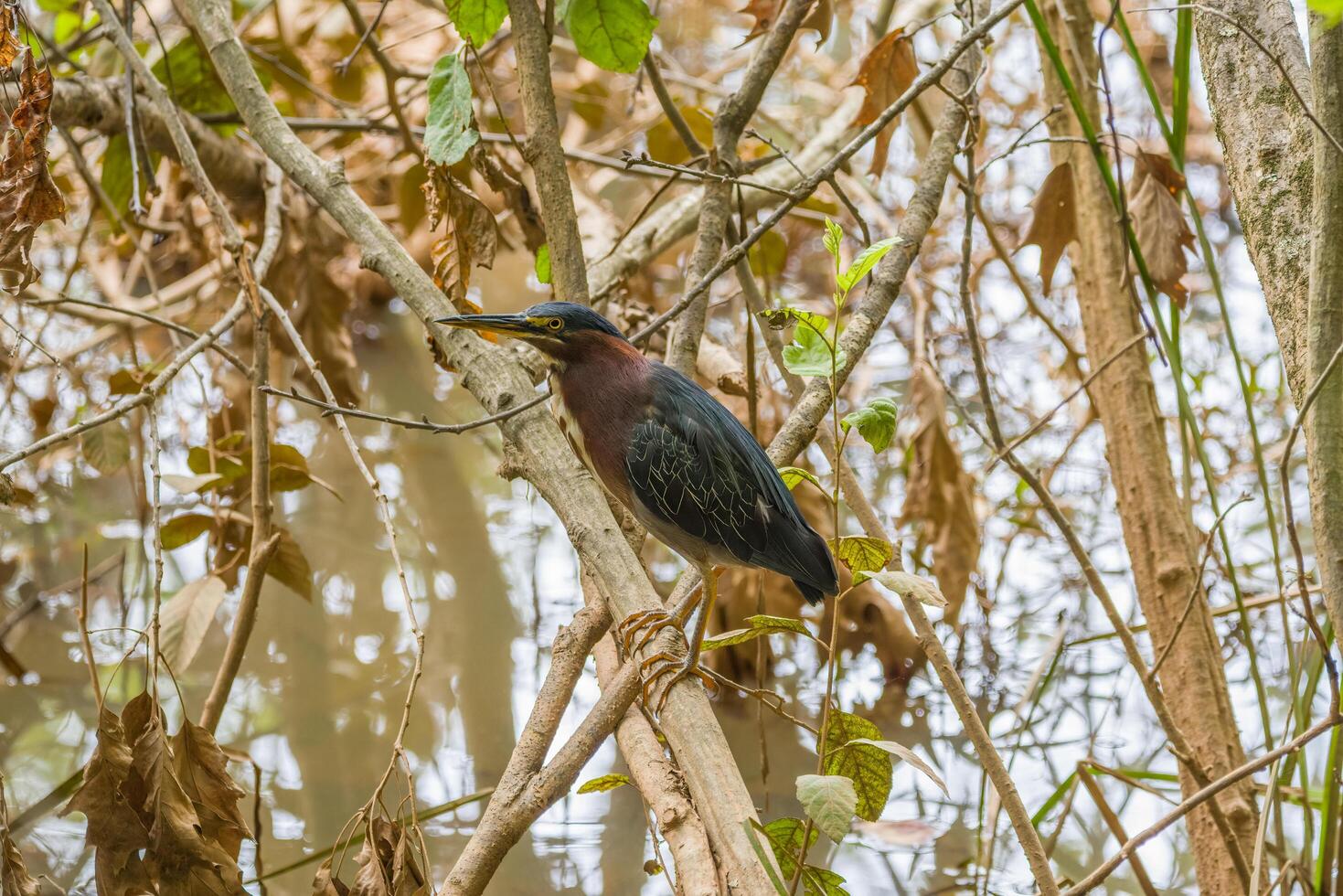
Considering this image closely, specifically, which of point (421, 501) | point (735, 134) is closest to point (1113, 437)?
point (735, 134)

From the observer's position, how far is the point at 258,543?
7.89 ft

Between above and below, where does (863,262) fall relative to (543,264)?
below

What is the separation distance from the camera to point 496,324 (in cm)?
206

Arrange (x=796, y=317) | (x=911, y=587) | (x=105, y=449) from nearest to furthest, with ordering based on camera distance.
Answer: (x=911, y=587)
(x=796, y=317)
(x=105, y=449)

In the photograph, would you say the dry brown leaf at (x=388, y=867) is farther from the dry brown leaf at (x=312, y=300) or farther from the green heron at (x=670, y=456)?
the dry brown leaf at (x=312, y=300)

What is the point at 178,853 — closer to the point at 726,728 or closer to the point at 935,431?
the point at 726,728

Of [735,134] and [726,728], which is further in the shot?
[726,728]

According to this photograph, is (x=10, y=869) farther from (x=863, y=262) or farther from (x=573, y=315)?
(x=863, y=262)

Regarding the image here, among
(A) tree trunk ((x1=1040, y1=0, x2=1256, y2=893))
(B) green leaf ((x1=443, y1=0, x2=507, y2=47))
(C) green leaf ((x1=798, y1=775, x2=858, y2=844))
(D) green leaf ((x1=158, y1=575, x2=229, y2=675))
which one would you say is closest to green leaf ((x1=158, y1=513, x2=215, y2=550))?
(D) green leaf ((x1=158, y1=575, x2=229, y2=675))

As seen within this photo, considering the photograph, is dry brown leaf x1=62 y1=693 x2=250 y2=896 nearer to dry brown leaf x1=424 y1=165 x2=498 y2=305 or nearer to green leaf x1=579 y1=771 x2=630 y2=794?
green leaf x1=579 y1=771 x2=630 y2=794

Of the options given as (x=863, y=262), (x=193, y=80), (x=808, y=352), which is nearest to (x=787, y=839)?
(x=808, y=352)

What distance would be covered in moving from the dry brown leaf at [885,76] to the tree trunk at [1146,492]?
365 mm

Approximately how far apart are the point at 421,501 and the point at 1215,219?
11.5 feet

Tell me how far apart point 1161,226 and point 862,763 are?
130cm
